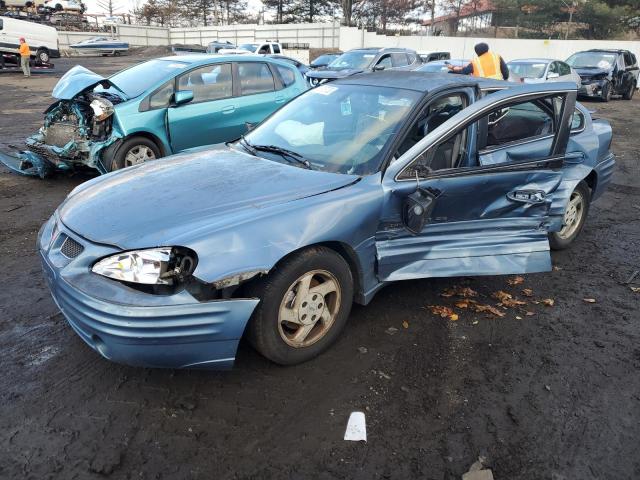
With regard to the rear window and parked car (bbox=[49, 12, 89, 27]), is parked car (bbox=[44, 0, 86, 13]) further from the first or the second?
the rear window

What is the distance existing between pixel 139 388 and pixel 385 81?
2.83m

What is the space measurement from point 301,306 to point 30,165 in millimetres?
5905

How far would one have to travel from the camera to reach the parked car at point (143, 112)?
249 inches

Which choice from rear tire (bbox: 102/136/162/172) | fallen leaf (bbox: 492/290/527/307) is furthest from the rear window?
fallen leaf (bbox: 492/290/527/307)

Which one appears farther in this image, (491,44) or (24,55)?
(491,44)

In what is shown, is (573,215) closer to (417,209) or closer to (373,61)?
(417,209)

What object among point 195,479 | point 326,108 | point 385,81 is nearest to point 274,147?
point 326,108

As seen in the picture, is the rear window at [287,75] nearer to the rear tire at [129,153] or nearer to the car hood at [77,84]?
the rear tire at [129,153]

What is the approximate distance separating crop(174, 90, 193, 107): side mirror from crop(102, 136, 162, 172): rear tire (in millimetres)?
646

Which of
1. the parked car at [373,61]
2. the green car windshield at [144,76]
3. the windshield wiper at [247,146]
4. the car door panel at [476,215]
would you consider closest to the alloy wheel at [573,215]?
the car door panel at [476,215]

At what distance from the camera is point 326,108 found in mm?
3916

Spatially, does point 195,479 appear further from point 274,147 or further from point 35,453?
point 274,147

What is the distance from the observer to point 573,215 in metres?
4.99

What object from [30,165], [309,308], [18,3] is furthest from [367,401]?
[18,3]
